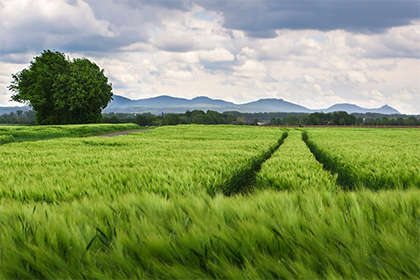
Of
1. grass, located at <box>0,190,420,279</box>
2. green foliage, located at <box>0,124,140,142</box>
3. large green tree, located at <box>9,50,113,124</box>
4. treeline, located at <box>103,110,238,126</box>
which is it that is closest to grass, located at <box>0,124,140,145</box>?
green foliage, located at <box>0,124,140,142</box>

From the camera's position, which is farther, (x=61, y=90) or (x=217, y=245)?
(x=61, y=90)

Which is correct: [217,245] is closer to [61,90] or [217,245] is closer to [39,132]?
[39,132]

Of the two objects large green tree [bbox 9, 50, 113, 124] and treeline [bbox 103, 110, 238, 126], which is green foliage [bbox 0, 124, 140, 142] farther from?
treeline [bbox 103, 110, 238, 126]

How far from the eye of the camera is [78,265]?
159 centimetres

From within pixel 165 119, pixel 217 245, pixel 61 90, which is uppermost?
pixel 61 90

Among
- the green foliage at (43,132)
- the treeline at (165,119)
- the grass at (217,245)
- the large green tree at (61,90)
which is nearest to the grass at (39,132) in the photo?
the green foliage at (43,132)

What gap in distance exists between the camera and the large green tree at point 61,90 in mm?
59000

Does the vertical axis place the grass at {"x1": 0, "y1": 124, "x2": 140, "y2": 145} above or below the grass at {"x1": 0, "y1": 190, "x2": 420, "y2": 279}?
below

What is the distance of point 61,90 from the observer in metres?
58.9

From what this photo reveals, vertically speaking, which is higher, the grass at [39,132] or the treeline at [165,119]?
the treeline at [165,119]

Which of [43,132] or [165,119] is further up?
[165,119]

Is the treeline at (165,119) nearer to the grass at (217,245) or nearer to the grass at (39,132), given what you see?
the grass at (39,132)

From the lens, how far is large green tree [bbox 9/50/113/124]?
5900 cm

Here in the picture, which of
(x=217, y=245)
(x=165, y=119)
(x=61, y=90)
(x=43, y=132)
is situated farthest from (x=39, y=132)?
(x=165, y=119)
